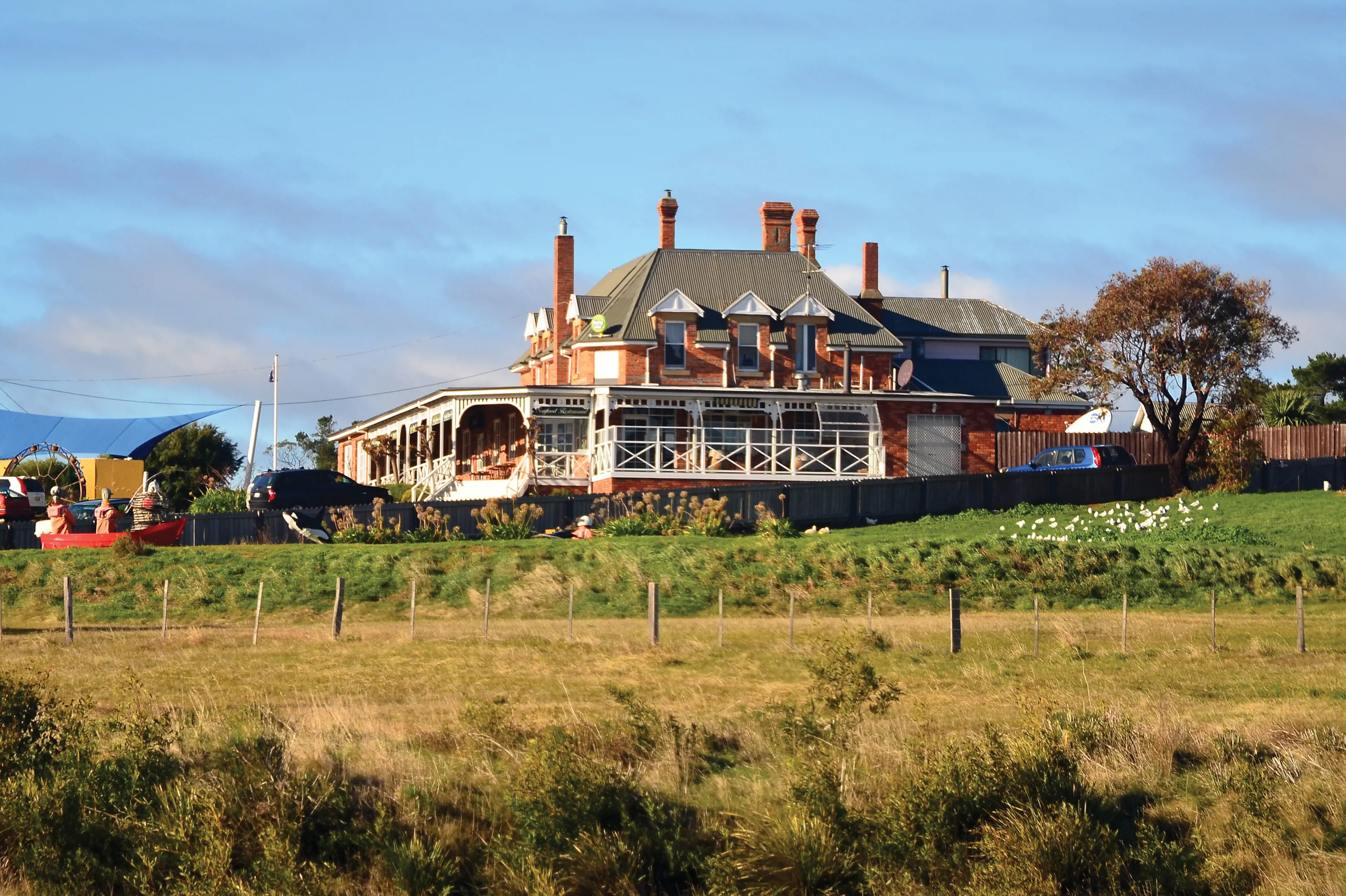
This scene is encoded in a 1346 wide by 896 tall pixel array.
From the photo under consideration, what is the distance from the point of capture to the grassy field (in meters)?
17.0

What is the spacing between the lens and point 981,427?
5522cm

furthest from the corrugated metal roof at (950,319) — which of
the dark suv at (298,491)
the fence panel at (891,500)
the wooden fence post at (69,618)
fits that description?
the wooden fence post at (69,618)

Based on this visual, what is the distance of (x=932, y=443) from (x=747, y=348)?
675 centimetres

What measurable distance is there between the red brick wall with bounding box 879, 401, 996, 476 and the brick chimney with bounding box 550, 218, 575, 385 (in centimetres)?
1184

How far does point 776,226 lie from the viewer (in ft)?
210

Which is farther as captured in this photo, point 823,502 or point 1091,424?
point 1091,424

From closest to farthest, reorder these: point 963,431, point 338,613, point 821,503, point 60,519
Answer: point 338,613 < point 60,519 < point 821,503 < point 963,431

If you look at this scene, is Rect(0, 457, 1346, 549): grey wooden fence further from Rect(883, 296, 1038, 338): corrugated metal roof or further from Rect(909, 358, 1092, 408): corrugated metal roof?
Rect(883, 296, 1038, 338): corrugated metal roof

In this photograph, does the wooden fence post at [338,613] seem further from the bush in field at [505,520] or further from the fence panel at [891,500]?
the fence panel at [891,500]

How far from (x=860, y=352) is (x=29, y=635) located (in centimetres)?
3253

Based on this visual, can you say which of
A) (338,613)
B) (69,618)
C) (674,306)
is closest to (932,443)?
(674,306)

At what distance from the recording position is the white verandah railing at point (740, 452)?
5091 cm

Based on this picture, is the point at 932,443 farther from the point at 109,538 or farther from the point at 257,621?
the point at 257,621

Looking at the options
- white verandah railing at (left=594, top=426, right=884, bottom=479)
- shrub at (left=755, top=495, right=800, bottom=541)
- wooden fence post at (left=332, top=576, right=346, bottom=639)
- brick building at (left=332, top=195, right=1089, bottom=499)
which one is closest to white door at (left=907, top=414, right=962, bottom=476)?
brick building at (left=332, top=195, right=1089, bottom=499)
